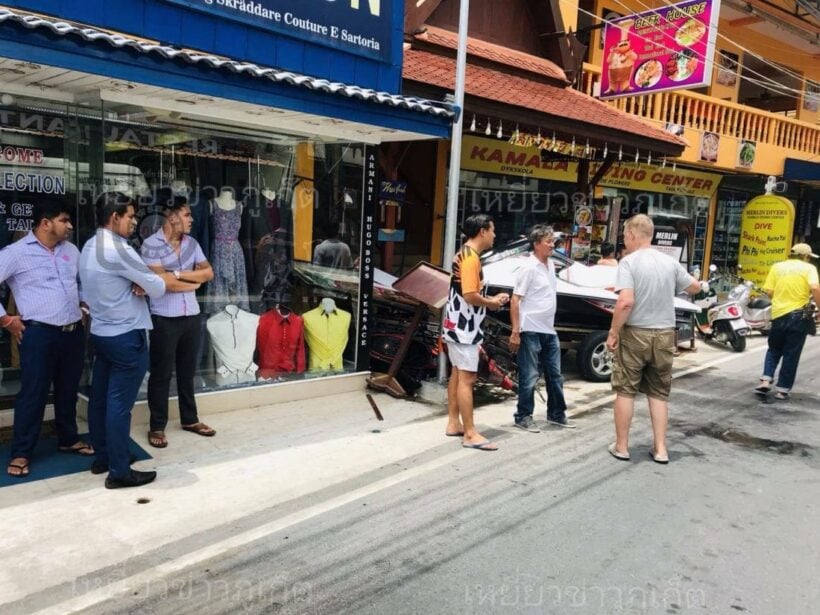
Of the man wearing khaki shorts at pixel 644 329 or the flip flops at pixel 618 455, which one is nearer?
the man wearing khaki shorts at pixel 644 329

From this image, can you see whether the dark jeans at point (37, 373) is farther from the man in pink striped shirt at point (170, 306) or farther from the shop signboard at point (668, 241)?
the shop signboard at point (668, 241)

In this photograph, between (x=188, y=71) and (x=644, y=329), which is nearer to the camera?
(x=188, y=71)

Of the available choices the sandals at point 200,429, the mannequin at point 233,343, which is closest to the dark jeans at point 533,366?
the mannequin at point 233,343

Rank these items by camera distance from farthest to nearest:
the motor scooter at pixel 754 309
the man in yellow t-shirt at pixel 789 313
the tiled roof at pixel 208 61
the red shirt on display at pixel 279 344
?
the motor scooter at pixel 754 309, the man in yellow t-shirt at pixel 789 313, the red shirt on display at pixel 279 344, the tiled roof at pixel 208 61

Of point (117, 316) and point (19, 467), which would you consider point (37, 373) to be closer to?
point (19, 467)

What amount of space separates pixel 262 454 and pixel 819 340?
36.0ft

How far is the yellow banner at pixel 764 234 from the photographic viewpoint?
572 inches

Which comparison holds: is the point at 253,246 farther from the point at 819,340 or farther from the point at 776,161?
the point at 776,161

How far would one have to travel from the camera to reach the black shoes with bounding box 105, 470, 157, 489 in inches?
165

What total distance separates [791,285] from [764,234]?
28.3ft

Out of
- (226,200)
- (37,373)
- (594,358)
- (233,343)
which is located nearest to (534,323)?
(594,358)

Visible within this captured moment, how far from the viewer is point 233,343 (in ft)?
20.4

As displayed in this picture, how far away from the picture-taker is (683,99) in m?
13.3

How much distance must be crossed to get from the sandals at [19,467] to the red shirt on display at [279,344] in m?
2.33
